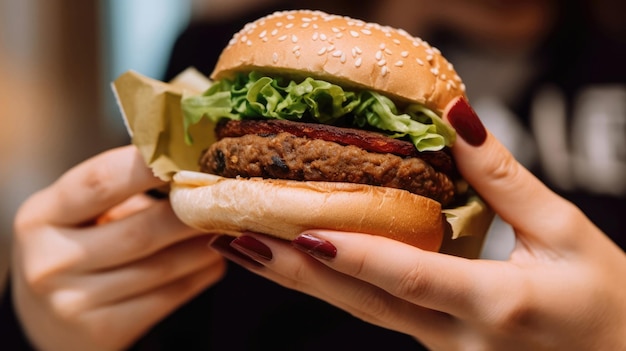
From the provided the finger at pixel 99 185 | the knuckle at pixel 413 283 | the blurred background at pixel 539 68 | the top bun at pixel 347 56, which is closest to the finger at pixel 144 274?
the finger at pixel 99 185

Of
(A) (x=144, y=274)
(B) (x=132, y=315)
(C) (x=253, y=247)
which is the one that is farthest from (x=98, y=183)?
(C) (x=253, y=247)

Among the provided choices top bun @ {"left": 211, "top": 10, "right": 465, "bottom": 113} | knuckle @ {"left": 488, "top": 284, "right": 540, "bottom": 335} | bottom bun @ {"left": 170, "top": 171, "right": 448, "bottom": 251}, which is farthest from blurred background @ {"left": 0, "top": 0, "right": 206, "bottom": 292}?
knuckle @ {"left": 488, "top": 284, "right": 540, "bottom": 335}

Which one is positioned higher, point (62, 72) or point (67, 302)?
point (67, 302)

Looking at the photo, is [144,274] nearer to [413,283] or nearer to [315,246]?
[315,246]

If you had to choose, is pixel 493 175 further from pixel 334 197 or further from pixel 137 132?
pixel 137 132

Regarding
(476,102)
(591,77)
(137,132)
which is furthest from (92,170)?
(591,77)
